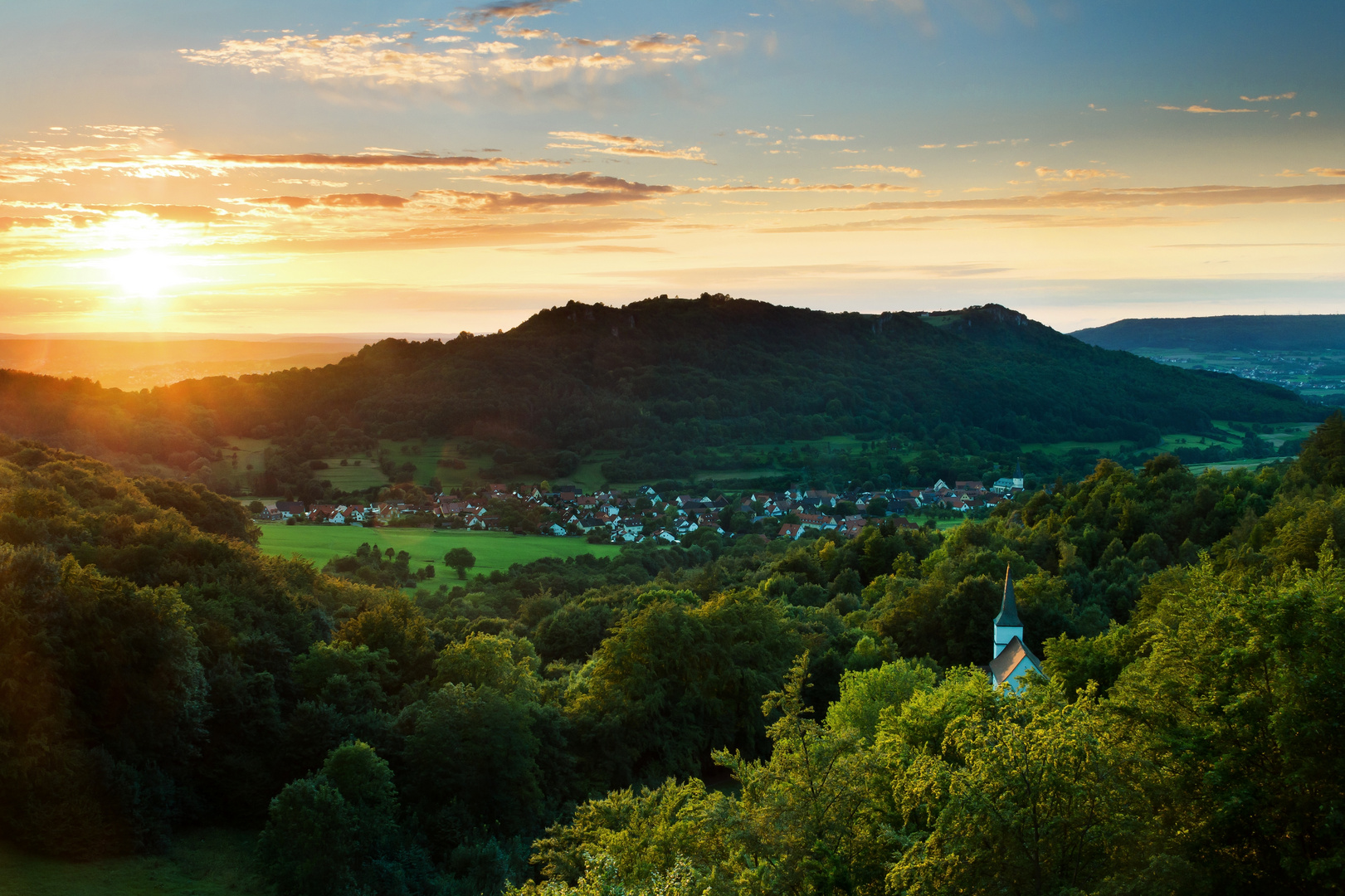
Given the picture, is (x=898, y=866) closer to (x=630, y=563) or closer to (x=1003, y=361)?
(x=630, y=563)

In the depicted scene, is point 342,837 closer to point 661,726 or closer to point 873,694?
point 661,726

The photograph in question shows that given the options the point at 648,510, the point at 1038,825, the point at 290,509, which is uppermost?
the point at 1038,825

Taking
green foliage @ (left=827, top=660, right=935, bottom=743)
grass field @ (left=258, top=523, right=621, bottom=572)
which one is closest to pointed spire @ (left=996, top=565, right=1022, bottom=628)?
green foliage @ (left=827, top=660, right=935, bottom=743)

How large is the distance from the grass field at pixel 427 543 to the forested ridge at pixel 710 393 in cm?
1613

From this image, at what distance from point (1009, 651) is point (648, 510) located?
60733 mm

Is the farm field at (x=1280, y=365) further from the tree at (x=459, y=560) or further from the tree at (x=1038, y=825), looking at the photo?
the tree at (x=1038, y=825)

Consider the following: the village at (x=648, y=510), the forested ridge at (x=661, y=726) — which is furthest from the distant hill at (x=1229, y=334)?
the forested ridge at (x=661, y=726)

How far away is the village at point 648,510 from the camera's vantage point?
75312 mm

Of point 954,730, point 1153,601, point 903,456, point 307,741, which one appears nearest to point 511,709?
point 307,741

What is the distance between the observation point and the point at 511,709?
21172 mm

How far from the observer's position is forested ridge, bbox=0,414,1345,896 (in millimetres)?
10234

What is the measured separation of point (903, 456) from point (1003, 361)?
42099 millimetres

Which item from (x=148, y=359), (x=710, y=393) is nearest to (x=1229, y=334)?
(x=710, y=393)

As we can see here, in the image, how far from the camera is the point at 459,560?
5925cm
